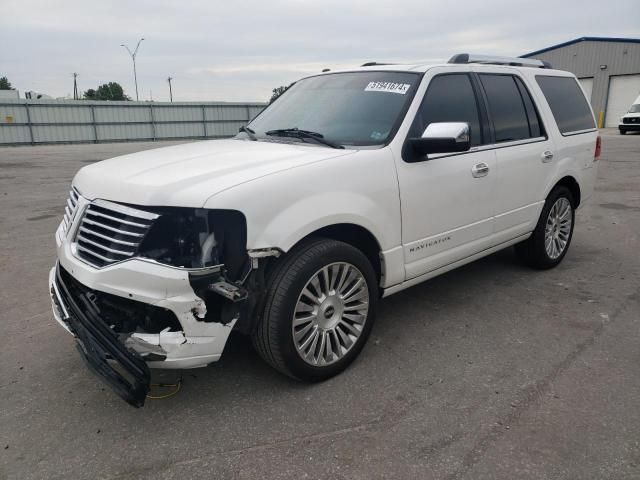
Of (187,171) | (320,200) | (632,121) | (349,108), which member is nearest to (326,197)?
(320,200)

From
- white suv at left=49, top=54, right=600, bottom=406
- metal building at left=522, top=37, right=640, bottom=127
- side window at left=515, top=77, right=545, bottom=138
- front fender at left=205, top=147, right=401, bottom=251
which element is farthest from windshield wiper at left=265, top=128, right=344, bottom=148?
metal building at left=522, top=37, right=640, bottom=127

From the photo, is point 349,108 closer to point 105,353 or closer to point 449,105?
point 449,105

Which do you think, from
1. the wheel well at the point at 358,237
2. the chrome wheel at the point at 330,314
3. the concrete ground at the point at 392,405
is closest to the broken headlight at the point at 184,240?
the chrome wheel at the point at 330,314

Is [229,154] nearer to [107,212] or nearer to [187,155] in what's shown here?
[187,155]

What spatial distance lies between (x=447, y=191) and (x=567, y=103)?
2.30m

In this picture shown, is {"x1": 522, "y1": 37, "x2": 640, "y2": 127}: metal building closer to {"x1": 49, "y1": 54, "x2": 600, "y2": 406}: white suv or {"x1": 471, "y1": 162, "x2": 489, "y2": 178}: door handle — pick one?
{"x1": 49, "y1": 54, "x2": 600, "y2": 406}: white suv

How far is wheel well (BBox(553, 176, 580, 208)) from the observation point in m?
5.00

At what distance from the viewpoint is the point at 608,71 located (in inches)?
1357

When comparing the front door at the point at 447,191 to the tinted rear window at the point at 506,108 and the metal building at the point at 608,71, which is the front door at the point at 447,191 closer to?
the tinted rear window at the point at 506,108

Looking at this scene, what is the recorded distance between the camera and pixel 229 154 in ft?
10.7

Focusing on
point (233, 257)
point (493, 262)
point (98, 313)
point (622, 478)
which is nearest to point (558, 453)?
point (622, 478)

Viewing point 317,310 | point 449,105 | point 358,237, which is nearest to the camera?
point 317,310

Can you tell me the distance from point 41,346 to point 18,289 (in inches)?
55.6

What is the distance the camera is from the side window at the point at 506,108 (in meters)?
4.15
